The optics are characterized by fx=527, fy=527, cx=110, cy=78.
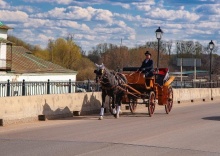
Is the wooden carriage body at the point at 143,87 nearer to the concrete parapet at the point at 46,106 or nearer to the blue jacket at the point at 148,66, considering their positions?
the blue jacket at the point at 148,66

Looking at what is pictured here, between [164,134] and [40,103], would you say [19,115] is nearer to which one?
[40,103]

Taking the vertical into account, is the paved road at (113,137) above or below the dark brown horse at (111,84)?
below

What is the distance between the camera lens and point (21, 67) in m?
70.9

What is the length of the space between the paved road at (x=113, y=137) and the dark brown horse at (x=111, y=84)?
81cm

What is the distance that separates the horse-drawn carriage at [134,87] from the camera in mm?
19781

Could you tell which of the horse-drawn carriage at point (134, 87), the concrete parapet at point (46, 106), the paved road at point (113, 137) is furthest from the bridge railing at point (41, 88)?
the horse-drawn carriage at point (134, 87)

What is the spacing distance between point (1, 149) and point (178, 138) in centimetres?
478

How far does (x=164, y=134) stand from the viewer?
15.0m

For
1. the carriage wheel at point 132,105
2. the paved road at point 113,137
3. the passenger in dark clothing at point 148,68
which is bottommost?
the paved road at point 113,137

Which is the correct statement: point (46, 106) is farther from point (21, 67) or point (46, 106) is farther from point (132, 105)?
point (21, 67)

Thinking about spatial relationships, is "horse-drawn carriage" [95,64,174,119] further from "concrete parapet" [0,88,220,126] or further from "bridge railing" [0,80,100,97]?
"bridge railing" [0,80,100,97]

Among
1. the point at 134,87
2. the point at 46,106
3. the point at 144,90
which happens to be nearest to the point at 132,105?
the point at 144,90

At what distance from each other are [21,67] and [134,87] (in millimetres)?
51196

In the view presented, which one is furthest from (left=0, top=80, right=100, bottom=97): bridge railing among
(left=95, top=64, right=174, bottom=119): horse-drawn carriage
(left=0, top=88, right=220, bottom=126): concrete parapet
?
(left=95, top=64, right=174, bottom=119): horse-drawn carriage
